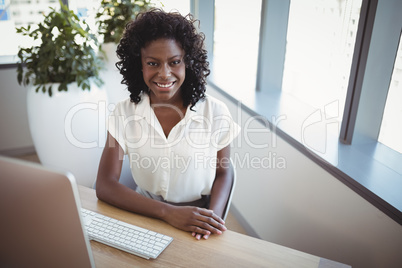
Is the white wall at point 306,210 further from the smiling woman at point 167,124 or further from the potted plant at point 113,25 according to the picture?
the potted plant at point 113,25

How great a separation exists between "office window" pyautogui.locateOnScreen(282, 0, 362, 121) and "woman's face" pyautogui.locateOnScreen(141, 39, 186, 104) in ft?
3.02

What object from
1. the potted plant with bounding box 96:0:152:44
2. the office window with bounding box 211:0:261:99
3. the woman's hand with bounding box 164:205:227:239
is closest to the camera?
the woman's hand with bounding box 164:205:227:239

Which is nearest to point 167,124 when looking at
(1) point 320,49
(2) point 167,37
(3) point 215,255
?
(2) point 167,37

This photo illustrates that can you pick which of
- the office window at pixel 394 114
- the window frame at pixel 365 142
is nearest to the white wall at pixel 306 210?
the window frame at pixel 365 142

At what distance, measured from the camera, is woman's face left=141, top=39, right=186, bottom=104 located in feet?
4.57

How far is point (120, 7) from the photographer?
3.10 m

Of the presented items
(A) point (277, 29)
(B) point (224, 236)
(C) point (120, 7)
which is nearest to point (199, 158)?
(B) point (224, 236)

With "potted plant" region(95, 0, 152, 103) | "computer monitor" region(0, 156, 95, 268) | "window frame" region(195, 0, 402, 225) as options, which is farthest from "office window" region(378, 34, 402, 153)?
"potted plant" region(95, 0, 152, 103)

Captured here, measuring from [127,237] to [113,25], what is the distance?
245 cm

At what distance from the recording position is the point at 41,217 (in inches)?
28.4

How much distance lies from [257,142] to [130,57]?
38.4 inches

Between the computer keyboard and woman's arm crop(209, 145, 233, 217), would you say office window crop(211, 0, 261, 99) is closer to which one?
woman's arm crop(209, 145, 233, 217)

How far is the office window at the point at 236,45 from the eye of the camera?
2688mm

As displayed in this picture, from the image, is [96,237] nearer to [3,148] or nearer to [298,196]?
[298,196]
